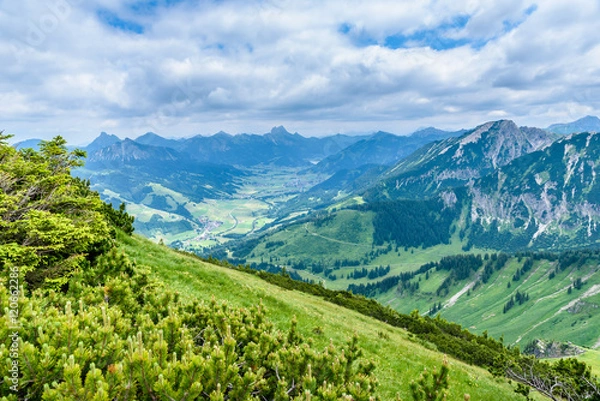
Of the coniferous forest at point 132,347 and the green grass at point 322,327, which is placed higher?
the coniferous forest at point 132,347

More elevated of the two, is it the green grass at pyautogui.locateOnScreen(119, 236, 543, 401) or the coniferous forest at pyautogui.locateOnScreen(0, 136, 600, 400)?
the coniferous forest at pyautogui.locateOnScreen(0, 136, 600, 400)

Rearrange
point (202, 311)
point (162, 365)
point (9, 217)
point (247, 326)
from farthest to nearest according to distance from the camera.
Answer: point (9, 217)
point (202, 311)
point (247, 326)
point (162, 365)

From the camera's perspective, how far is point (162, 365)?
8570 millimetres

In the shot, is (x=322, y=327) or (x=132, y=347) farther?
(x=322, y=327)

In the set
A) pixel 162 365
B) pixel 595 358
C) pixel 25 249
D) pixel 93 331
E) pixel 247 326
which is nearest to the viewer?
pixel 162 365

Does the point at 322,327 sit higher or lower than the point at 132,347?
lower

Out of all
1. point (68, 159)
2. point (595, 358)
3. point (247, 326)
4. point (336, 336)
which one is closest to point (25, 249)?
point (247, 326)

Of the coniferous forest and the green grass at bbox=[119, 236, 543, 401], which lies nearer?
the coniferous forest

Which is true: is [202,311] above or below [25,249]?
below

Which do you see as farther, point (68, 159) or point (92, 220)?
point (68, 159)

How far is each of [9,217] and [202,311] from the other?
1618 centimetres

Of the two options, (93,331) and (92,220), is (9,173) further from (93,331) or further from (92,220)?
(93,331)

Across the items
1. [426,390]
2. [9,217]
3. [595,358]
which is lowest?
[595,358]

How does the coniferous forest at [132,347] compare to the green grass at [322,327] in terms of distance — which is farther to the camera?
the green grass at [322,327]
